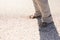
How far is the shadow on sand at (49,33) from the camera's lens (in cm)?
139

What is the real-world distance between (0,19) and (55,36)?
75 cm

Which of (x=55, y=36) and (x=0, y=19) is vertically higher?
(x=0, y=19)

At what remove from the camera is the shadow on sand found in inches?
54.9

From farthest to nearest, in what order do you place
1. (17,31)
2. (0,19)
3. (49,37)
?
(0,19), (17,31), (49,37)

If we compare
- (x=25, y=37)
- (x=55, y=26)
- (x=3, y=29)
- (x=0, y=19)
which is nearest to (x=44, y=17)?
(x=55, y=26)

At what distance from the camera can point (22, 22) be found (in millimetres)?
1729

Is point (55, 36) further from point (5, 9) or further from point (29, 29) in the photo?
point (5, 9)

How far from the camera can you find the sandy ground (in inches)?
57.1

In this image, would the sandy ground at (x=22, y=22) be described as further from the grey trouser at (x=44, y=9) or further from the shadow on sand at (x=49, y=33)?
the grey trouser at (x=44, y=9)

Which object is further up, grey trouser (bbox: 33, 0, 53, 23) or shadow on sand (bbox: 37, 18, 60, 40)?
grey trouser (bbox: 33, 0, 53, 23)

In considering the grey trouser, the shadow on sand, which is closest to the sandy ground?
the shadow on sand

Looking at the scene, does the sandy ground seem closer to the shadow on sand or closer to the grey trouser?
the shadow on sand

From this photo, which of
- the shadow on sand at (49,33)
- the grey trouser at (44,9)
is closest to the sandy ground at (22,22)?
the shadow on sand at (49,33)

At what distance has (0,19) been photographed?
1.84m
